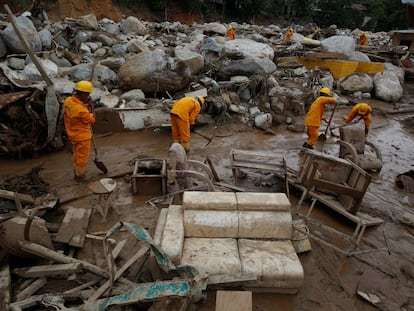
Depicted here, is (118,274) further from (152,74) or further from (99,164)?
(152,74)

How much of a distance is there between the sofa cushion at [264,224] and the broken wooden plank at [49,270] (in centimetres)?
197

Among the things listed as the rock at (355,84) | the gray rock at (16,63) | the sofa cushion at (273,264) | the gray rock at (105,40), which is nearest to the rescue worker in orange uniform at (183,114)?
the sofa cushion at (273,264)

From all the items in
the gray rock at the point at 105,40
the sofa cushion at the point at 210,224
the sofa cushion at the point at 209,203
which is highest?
the gray rock at the point at 105,40

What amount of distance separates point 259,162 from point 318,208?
1328 millimetres

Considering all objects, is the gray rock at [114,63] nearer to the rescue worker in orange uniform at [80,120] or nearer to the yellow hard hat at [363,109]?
the rescue worker in orange uniform at [80,120]

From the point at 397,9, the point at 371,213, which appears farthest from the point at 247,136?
the point at 397,9

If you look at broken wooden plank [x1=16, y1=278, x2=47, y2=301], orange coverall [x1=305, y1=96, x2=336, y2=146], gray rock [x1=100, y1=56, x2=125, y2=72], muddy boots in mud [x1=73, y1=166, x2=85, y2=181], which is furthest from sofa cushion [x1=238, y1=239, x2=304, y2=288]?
gray rock [x1=100, y1=56, x2=125, y2=72]

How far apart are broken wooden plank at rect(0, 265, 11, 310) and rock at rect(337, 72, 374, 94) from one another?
13191 mm

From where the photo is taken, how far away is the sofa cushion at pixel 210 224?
3.75 meters

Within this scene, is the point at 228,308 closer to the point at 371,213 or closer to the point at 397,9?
the point at 371,213

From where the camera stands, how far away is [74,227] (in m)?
4.09

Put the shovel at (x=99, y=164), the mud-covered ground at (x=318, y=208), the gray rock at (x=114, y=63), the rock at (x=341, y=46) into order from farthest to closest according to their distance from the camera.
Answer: the rock at (x=341, y=46)
the gray rock at (x=114, y=63)
the shovel at (x=99, y=164)
the mud-covered ground at (x=318, y=208)

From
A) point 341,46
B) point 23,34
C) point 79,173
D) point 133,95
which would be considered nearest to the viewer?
point 79,173

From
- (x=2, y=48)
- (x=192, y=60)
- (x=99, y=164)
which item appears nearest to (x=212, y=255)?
(x=99, y=164)
